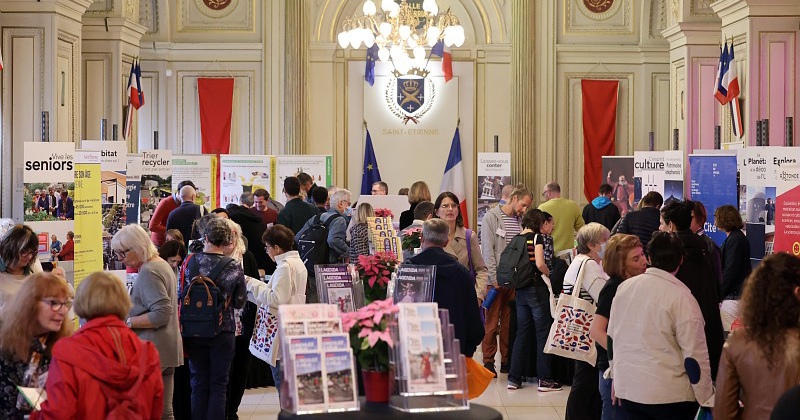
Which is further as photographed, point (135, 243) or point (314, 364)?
point (135, 243)

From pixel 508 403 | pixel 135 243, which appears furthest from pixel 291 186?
pixel 135 243

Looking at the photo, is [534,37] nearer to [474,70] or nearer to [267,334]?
[474,70]

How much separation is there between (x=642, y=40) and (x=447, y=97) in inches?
126

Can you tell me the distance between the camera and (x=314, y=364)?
3.71 meters

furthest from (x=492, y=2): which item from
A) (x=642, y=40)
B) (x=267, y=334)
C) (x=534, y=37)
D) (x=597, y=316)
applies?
(x=597, y=316)

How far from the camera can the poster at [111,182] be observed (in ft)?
31.5

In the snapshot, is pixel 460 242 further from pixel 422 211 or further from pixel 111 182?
pixel 111 182

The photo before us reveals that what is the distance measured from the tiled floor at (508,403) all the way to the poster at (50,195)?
172cm

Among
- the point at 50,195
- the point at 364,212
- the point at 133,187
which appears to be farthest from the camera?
the point at 133,187

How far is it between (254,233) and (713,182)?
4412 millimetres

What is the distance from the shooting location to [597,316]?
509 centimetres

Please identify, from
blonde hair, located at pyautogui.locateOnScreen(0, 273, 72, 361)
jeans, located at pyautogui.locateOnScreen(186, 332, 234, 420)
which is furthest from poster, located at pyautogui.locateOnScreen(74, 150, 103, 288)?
blonde hair, located at pyautogui.locateOnScreen(0, 273, 72, 361)

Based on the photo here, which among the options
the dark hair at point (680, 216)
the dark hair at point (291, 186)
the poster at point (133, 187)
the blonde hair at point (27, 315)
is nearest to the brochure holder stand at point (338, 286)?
the blonde hair at point (27, 315)

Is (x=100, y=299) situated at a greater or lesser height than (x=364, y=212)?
lesser
